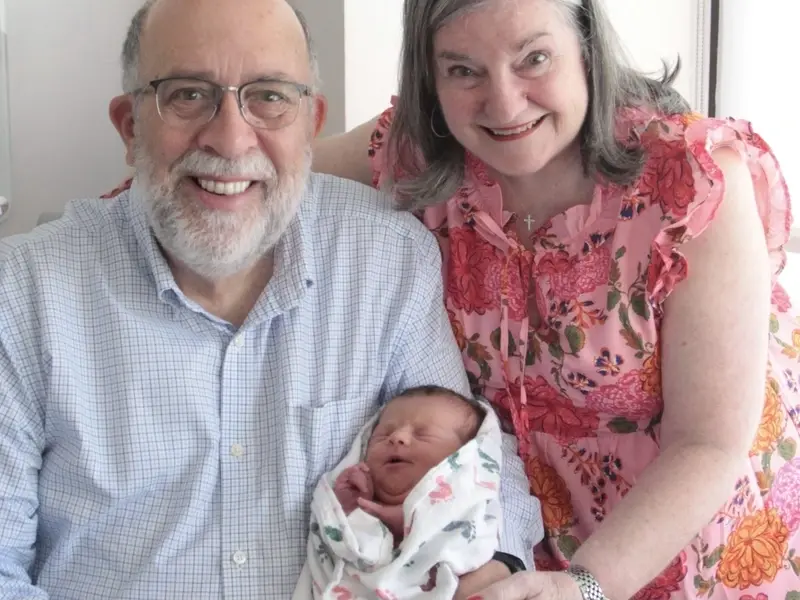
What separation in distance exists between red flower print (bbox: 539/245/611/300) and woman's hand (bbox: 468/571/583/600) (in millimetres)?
500

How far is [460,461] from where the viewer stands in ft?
4.80

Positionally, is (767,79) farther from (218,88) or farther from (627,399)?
(218,88)

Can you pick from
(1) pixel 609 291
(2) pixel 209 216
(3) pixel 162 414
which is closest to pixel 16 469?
(3) pixel 162 414

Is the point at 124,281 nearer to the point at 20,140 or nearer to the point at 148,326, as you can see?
the point at 148,326

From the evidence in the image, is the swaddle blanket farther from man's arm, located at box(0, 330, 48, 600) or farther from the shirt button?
man's arm, located at box(0, 330, 48, 600)

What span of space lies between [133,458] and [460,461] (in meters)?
0.55

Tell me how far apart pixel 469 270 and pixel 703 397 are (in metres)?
0.51

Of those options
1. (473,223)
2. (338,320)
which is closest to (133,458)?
(338,320)

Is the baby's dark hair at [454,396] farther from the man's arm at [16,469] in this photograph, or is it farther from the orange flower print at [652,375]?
the man's arm at [16,469]

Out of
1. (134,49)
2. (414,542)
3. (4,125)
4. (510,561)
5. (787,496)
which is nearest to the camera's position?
(414,542)

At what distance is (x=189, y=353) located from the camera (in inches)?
60.2

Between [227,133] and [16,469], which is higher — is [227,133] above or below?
above

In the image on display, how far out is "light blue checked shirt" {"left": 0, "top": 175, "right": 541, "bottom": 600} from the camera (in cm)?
145

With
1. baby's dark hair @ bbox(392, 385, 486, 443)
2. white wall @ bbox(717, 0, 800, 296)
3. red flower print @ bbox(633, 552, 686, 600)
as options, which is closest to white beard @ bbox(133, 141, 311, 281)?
baby's dark hair @ bbox(392, 385, 486, 443)
